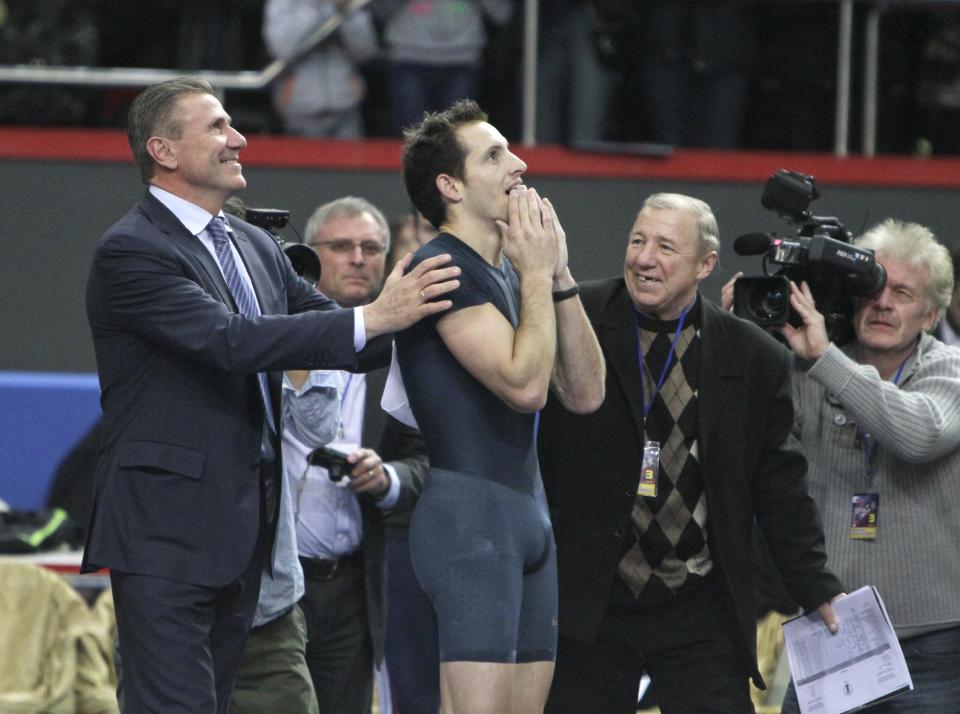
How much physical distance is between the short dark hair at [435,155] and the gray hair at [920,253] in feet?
3.98

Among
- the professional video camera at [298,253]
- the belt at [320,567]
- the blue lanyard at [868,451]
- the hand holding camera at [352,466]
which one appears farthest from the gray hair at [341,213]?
the blue lanyard at [868,451]

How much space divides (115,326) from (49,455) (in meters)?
4.13

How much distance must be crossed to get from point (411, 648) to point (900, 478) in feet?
4.74

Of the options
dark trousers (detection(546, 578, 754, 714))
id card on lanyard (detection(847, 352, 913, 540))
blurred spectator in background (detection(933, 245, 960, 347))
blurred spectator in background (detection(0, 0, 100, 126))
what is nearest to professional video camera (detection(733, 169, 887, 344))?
id card on lanyard (detection(847, 352, 913, 540))

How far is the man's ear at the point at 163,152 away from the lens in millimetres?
3404

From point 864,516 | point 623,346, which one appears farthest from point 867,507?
point 623,346

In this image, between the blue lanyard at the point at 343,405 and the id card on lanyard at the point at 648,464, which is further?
the blue lanyard at the point at 343,405

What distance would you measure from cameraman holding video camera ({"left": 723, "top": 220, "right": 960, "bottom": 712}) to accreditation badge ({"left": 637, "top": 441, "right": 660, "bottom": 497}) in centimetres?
43

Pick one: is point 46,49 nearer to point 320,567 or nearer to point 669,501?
point 320,567

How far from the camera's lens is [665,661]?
391cm

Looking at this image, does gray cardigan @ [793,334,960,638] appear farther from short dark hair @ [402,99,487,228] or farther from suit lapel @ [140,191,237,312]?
suit lapel @ [140,191,237,312]

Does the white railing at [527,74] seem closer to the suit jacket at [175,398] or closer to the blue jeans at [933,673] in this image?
the blue jeans at [933,673]

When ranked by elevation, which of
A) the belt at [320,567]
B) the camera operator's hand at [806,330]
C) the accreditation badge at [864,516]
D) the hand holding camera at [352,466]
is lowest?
the belt at [320,567]

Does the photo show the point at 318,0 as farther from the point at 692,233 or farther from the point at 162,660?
the point at 162,660
